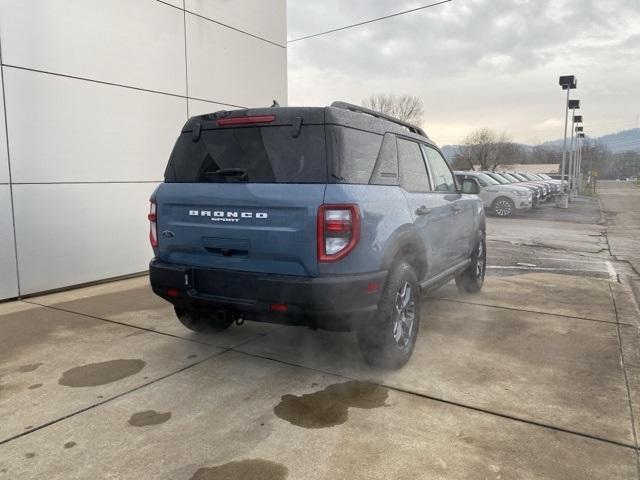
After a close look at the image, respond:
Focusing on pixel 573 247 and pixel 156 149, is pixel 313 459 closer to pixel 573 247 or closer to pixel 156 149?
pixel 156 149

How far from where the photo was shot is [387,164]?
13.0ft

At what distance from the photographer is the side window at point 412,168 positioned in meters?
4.25

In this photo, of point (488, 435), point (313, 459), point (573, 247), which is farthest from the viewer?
point (573, 247)

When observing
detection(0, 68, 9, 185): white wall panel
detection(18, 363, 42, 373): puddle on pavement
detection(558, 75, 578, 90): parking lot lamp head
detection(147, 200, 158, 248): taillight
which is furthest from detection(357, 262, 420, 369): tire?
detection(558, 75, 578, 90): parking lot lamp head

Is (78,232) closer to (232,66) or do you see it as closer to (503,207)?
(232,66)

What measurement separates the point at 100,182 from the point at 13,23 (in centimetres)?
222

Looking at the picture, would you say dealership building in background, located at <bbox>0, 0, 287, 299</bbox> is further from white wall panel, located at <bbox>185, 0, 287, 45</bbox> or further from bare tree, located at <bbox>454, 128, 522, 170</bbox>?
bare tree, located at <bbox>454, 128, 522, 170</bbox>

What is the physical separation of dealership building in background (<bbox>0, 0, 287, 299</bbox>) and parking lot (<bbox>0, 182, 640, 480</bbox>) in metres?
1.12

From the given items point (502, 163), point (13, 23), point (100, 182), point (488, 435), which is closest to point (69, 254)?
point (100, 182)

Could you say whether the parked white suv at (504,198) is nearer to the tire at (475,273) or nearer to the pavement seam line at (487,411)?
the tire at (475,273)

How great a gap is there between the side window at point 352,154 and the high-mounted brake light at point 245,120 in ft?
1.62

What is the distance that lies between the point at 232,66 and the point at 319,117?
6585mm

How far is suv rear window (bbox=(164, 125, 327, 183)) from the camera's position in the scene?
341 cm

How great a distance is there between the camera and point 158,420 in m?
3.15
